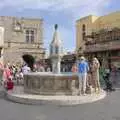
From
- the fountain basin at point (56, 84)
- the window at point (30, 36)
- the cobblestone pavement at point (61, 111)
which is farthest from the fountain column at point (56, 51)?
the window at point (30, 36)

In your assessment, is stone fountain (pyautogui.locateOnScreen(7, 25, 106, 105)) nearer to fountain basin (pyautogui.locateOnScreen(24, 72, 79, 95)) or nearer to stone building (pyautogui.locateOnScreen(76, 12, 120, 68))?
fountain basin (pyautogui.locateOnScreen(24, 72, 79, 95))

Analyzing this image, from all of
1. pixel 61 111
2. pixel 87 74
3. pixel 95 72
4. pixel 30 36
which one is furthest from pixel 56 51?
pixel 30 36

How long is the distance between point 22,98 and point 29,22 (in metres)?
34.6

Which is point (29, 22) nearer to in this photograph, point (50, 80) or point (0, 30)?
point (0, 30)

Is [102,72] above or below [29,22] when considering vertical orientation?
below

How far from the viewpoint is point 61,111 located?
11.0 m

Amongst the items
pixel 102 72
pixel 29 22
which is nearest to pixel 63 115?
pixel 102 72

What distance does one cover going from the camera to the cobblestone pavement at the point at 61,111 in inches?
390

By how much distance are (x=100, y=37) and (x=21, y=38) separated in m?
11.5

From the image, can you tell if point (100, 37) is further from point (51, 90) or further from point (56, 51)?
point (51, 90)

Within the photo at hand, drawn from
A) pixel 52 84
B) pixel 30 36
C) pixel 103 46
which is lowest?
pixel 52 84

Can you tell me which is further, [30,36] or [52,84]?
[30,36]

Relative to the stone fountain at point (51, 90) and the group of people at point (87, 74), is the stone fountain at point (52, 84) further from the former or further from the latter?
the group of people at point (87, 74)

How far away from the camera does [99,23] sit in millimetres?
43938
